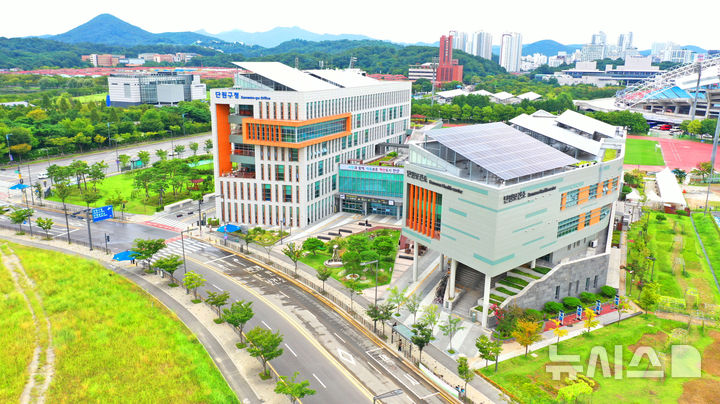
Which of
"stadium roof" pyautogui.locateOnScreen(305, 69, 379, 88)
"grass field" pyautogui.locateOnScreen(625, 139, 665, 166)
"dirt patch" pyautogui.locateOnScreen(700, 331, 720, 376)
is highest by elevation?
"stadium roof" pyautogui.locateOnScreen(305, 69, 379, 88)

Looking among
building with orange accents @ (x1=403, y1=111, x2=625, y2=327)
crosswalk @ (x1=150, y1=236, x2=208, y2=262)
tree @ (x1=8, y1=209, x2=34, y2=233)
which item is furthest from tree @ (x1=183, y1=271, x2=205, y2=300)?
tree @ (x1=8, y1=209, x2=34, y2=233)

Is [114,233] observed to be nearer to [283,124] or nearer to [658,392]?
[283,124]

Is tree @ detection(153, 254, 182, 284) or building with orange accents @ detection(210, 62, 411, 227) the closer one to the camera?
tree @ detection(153, 254, 182, 284)

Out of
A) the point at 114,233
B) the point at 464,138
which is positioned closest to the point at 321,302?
the point at 464,138

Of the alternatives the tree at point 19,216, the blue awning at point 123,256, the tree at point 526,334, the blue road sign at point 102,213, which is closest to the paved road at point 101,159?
the blue road sign at point 102,213

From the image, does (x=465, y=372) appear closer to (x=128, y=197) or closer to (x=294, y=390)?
(x=294, y=390)

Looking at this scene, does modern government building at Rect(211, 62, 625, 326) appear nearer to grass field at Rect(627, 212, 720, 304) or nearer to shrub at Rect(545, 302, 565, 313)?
shrub at Rect(545, 302, 565, 313)
